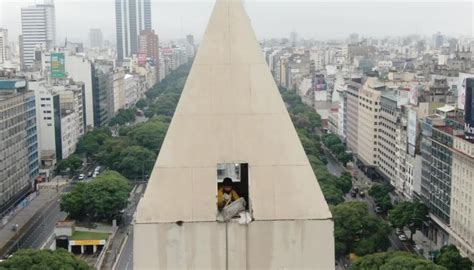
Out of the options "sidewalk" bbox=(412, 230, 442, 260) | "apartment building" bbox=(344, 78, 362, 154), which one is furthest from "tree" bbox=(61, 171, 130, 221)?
"apartment building" bbox=(344, 78, 362, 154)

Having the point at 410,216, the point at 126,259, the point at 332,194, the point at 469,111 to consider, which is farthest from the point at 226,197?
the point at 332,194

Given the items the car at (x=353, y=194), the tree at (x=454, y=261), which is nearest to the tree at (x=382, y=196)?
the car at (x=353, y=194)

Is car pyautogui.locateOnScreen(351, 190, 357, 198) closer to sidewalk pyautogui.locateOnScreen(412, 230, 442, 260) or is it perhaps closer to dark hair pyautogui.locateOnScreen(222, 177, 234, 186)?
sidewalk pyautogui.locateOnScreen(412, 230, 442, 260)

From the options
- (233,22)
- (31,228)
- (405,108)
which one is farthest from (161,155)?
(405,108)

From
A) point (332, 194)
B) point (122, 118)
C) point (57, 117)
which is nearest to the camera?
point (332, 194)

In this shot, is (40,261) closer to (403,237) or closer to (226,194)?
(403,237)

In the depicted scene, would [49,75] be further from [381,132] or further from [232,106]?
[232,106]

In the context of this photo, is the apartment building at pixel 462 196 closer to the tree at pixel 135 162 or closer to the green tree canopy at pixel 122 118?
the tree at pixel 135 162
